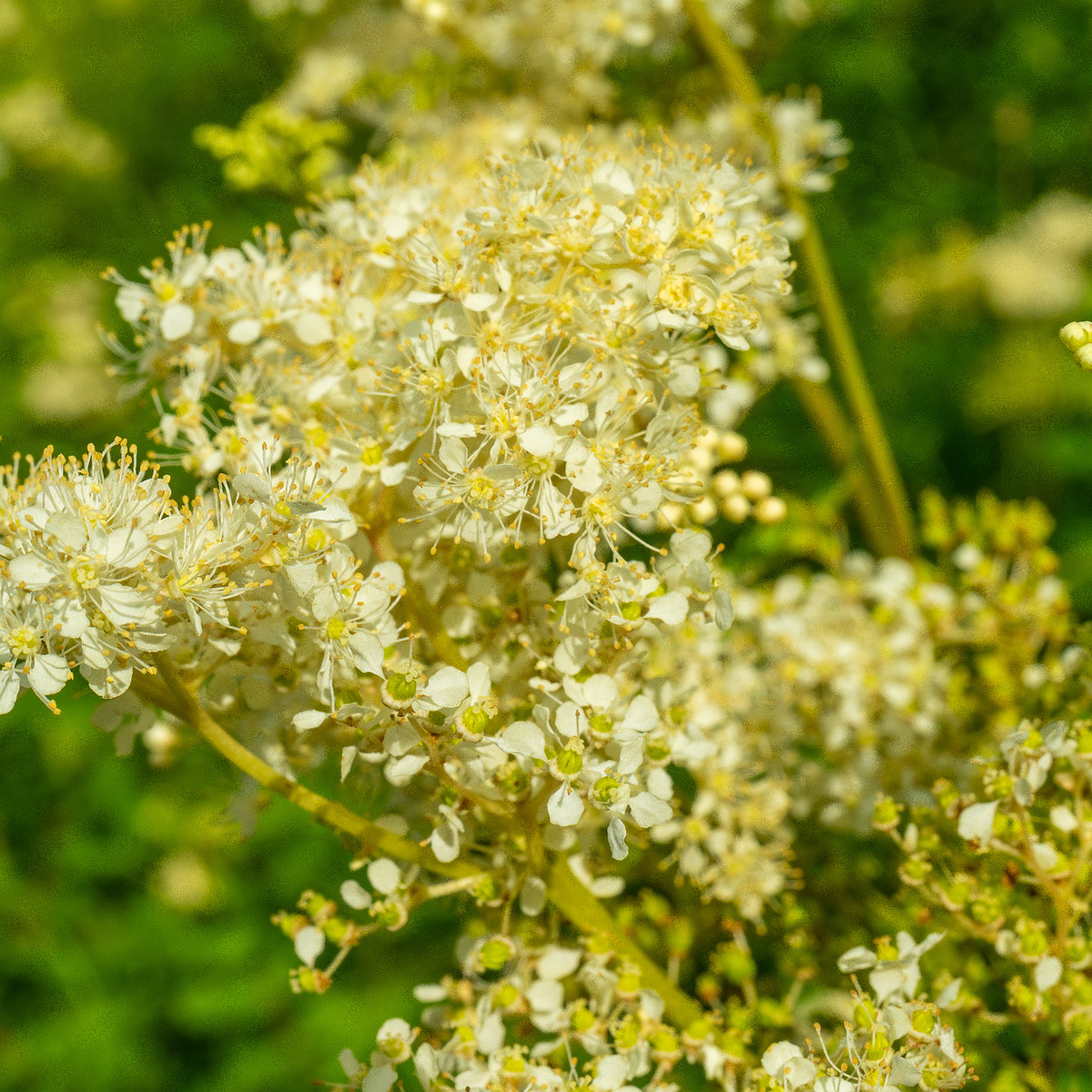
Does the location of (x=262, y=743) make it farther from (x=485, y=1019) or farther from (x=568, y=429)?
(x=568, y=429)

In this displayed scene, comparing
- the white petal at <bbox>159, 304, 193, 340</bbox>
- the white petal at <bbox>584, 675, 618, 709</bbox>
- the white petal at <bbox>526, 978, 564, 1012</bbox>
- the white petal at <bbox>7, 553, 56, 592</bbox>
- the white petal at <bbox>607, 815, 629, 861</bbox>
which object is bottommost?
the white petal at <bbox>526, 978, 564, 1012</bbox>

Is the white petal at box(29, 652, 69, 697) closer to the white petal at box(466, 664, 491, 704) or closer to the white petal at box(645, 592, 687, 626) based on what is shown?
the white petal at box(466, 664, 491, 704)

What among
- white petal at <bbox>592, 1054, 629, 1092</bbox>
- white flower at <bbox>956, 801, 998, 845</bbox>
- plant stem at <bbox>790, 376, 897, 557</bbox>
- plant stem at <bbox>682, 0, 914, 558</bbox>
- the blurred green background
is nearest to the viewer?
white petal at <bbox>592, 1054, 629, 1092</bbox>

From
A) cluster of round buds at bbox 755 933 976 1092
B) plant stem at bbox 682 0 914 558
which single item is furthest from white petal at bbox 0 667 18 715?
plant stem at bbox 682 0 914 558

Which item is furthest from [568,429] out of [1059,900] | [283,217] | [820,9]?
[283,217]

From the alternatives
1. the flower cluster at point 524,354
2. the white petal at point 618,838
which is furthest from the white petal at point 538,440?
the white petal at point 618,838

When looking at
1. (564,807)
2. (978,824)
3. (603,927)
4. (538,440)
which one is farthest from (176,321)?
(978,824)

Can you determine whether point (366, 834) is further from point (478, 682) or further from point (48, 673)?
point (48, 673)

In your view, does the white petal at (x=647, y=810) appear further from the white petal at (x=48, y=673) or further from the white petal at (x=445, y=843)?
the white petal at (x=48, y=673)
